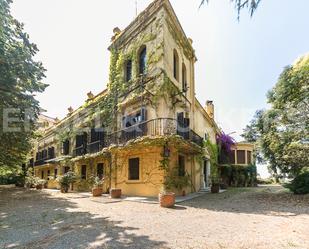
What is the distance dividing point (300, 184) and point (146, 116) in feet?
29.2

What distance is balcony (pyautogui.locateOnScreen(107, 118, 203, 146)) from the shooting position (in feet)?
44.5

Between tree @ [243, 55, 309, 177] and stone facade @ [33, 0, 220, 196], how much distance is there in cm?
459

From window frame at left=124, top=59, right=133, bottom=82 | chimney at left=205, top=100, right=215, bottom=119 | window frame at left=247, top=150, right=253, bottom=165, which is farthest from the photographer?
window frame at left=247, top=150, right=253, bottom=165

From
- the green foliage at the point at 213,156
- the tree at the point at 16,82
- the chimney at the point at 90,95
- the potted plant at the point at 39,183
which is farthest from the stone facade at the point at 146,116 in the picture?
the potted plant at the point at 39,183

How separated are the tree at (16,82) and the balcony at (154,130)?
509 cm

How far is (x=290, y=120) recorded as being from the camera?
13.0 metres

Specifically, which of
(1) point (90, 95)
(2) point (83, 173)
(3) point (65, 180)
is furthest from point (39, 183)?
(1) point (90, 95)

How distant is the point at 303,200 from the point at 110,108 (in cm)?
1288

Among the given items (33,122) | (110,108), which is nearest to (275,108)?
(110,108)

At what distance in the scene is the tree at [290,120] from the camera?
40.3 feet

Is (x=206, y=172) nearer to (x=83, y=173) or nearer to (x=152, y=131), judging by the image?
(x=152, y=131)

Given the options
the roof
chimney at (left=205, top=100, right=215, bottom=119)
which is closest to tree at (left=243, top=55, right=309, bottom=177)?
the roof

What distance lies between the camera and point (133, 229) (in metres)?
6.24

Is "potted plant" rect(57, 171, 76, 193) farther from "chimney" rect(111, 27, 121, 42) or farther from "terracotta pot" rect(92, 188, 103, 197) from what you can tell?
"chimney" rect(111, 27, 121, 42)
